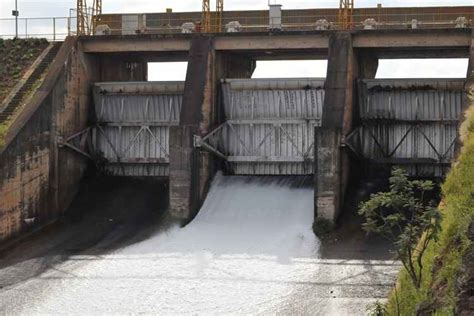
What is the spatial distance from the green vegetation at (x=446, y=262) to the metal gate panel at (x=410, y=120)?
626 inches

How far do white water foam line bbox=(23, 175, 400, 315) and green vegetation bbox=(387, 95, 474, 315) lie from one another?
571 centimetres

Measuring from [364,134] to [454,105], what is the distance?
3.51 meters

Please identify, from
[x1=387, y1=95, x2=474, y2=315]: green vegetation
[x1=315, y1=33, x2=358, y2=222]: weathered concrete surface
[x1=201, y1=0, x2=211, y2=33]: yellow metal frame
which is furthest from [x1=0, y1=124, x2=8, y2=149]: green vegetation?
[x1=387, y1=95, x2=474, y2=315]: green vegetation

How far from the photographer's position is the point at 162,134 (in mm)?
33500

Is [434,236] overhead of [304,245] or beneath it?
overhead

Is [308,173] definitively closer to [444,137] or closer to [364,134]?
[364,134]

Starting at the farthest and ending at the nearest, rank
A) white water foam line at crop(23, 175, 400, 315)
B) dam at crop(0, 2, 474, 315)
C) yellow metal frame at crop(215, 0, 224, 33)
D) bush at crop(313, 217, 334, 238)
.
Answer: yellow metal frame at crop(215, 0, 224, 33), bush at crop(313, 217, 334, 238), dam at crop(0, 2, 474, 315), white water foam line at crop(23, 175, 400, 315)

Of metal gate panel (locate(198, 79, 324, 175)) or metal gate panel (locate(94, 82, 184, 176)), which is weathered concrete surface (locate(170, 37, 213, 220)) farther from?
metal gate panel (locate(94, 82, 184, 176))

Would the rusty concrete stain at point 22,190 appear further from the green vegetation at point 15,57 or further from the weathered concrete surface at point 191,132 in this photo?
the weathered concrete surface at point 191,132

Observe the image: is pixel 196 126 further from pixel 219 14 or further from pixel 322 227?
pixel 219 14

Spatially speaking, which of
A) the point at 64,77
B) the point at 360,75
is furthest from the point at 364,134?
the point at 64,77

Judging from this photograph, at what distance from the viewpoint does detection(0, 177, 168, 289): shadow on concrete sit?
25.1 metres

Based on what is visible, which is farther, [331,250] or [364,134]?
[364,134]

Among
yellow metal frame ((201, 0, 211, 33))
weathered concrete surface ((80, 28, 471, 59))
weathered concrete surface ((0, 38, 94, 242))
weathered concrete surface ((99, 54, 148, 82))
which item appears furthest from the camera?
weathered concrete surface ((99, 54, 148, 82))
